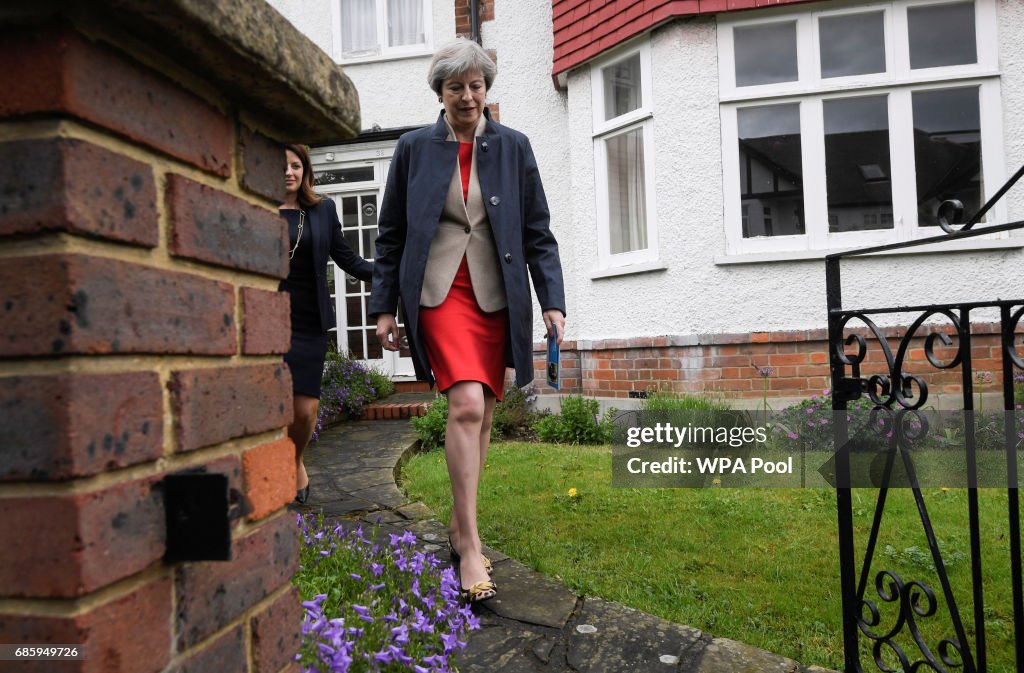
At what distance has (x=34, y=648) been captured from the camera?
0.70 m

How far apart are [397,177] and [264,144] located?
169 centimetres

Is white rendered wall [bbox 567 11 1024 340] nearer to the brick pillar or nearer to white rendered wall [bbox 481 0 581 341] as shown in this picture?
white rendered wall [bbox 481 0 581 341]

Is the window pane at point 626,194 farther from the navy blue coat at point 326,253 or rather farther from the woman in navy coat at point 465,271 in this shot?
the woman in navy coat at point 465,271

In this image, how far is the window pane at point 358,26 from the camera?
9.05m

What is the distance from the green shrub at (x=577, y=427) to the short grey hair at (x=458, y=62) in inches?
148

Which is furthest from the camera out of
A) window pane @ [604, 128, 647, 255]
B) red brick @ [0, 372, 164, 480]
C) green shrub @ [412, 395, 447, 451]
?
window pane @ [604, 128, 647, 255]

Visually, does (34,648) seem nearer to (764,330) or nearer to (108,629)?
(108,629)

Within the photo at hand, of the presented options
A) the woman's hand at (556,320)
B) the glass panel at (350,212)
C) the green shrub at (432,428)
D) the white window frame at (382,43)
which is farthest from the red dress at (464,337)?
the white window frame at (382,43)

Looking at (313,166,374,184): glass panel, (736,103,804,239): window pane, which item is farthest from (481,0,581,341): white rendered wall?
(736,103,804,239): window pane

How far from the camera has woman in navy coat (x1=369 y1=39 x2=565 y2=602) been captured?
246cm

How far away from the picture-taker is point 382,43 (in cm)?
895

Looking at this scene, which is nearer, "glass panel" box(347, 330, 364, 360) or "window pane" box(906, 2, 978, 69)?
"window pane" box(906, 2, 978, 69)

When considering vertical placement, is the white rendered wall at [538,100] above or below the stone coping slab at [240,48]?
above

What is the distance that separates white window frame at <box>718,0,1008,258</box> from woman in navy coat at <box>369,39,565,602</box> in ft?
13.4
